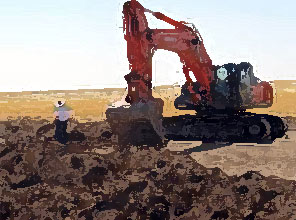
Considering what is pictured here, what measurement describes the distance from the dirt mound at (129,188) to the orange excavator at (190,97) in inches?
51.4

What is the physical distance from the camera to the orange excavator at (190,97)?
44.6 ft

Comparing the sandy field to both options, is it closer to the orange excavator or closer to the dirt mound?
the dirt mound

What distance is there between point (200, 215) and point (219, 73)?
8072 millimetres

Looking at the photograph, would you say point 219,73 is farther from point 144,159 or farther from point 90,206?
point 90,206

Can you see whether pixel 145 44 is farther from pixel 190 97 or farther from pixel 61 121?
pixel 61 121

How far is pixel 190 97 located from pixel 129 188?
7180 mm

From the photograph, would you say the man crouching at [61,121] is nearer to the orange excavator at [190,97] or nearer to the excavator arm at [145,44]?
the orange excavator at [190,97]

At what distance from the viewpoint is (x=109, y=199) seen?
32.0 ft

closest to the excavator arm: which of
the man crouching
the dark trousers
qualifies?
the man crouching

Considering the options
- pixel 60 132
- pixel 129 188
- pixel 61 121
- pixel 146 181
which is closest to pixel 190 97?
pixel 61 121

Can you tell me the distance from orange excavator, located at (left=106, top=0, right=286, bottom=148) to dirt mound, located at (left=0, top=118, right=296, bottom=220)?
1.30m

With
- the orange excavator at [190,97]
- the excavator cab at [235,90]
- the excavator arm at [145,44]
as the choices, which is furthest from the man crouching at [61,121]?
the excavator cab at [235,90]

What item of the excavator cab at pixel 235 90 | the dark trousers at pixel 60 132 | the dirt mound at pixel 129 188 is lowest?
the dirt mound at pixel 129 188

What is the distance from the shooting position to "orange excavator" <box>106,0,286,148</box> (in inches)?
535
